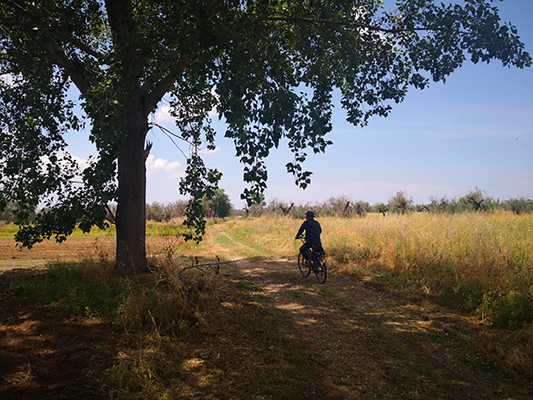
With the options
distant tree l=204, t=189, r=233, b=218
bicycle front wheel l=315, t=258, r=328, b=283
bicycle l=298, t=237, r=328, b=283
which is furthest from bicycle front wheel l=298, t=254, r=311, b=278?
distant tree l=204, t=189, r=233, b=218

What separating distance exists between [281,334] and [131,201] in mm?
4973

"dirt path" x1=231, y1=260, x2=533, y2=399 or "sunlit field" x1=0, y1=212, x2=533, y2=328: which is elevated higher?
"sunlit field" x1=0, y1=212, x2=533, y2=328

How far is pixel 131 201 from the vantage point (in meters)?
8.10

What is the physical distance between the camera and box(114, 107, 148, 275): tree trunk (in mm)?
8102

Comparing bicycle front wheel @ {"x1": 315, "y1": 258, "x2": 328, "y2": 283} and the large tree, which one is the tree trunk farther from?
bicycle front wheel @ {"x1": 315, "y1": 258, "x2": 328, "y2": 283}

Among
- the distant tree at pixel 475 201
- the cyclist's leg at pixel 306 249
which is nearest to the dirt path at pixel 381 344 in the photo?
the cyclist's leg at pixel 306 249

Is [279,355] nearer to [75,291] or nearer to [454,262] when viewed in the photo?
[75,291]

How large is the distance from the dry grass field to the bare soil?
0.02 metres

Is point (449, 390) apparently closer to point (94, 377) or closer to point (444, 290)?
point (444, 290)

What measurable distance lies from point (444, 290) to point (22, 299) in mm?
9684

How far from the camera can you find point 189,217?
30.9ft

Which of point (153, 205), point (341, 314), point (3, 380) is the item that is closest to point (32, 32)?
point (3, 380)

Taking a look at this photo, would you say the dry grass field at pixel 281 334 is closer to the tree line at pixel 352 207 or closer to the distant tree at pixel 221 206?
the tree line at pixel 352 207

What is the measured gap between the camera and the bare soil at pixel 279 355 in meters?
4.12
